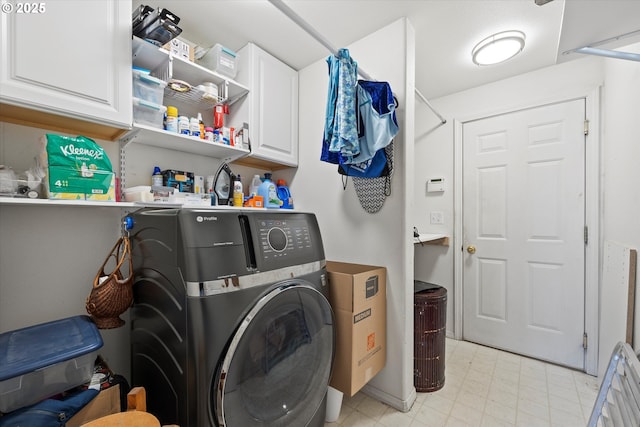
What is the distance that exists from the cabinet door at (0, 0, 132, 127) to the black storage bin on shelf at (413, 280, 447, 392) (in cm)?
207

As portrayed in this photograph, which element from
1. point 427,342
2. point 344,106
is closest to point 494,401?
point 427,342

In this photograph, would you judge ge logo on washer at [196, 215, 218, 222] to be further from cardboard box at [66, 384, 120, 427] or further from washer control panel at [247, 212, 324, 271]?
cardboard box at [66, 384, 120, 427]

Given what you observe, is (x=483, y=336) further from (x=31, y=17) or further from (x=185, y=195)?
(x=31, y=17)

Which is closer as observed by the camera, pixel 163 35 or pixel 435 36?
pixel 163 35

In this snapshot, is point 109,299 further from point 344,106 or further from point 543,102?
point 543,102

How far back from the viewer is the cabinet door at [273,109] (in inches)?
74.4

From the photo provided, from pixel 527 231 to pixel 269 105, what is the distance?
2.44m

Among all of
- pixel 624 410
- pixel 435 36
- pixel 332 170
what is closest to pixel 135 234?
pixel 332 170

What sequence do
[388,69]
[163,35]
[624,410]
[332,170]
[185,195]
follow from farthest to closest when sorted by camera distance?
[332,170] < [388,69] < [185,195] < [163,35] < [624,410]

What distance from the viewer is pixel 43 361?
2.77 ft

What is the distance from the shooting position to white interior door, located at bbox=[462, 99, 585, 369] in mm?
2131

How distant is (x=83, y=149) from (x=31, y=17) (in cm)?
51

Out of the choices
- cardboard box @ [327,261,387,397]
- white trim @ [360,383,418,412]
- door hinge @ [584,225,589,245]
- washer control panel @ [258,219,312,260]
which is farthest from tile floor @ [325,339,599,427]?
washer control panel @ [258,219,312,260]

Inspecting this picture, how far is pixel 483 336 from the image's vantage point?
2.52 m
